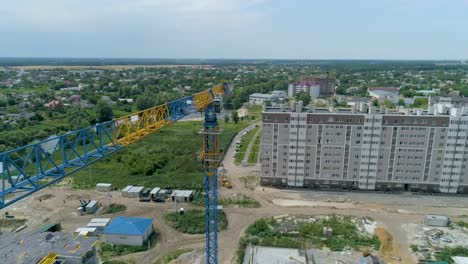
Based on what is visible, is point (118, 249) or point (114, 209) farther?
point (114, 209)

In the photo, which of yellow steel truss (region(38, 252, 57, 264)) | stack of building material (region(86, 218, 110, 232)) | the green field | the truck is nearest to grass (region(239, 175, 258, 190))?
the green field

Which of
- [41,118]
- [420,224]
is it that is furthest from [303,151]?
[41,118]

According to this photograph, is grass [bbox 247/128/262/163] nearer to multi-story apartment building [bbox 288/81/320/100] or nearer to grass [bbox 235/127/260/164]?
grass [bbox 235/127/260/164]

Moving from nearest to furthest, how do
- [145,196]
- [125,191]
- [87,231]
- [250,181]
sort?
[87,231], [145,196], [125,191], [250,181]

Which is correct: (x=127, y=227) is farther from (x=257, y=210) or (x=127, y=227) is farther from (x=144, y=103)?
(x=144, y=103)

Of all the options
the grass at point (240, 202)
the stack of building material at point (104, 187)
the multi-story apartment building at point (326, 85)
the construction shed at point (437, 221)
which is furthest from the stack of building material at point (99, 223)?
the multi-story apartment building at point (326, 85)

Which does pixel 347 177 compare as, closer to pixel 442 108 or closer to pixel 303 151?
pixel 303 151

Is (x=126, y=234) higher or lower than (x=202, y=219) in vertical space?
higher

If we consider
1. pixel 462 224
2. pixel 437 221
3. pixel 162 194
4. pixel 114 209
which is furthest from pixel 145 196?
pixel 462 224
